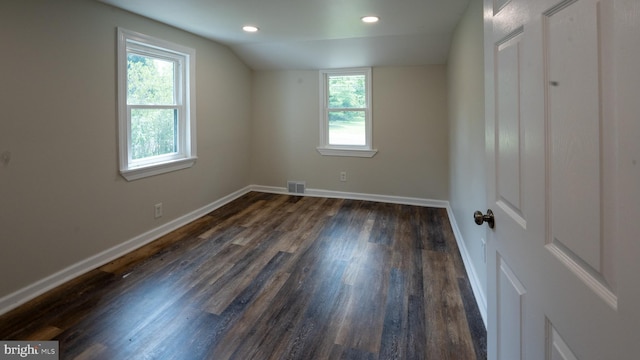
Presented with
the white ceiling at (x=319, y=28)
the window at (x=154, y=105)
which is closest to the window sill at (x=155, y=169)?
the window at (x=154, y=105)

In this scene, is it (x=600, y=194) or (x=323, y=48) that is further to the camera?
(x=323, y=48)

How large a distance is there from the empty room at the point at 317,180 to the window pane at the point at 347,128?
30mm

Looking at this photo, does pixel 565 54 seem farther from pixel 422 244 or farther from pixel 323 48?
pixel 323 48

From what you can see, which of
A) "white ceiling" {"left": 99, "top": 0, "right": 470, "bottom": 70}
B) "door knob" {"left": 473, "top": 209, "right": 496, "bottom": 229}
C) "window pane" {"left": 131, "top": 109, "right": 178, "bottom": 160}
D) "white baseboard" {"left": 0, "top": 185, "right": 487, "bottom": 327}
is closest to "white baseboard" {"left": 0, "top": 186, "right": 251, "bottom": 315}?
"white baseboard" {"left": 0, "top": 185, "right": 487, "bottom": 327}

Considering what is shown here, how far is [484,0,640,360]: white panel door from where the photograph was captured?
506 mm

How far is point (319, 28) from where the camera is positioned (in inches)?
140

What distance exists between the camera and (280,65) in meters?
5.07

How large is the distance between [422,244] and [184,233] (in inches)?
98.1

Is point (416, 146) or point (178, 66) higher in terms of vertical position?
point (178, 66)

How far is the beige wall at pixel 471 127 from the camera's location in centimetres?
221

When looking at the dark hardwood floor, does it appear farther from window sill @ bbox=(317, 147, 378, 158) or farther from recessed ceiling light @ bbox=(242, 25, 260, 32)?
recessed ceiling light @ bbox=(242, 25, 260, 32)

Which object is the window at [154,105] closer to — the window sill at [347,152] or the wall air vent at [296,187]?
the wall air vent at [296,187]

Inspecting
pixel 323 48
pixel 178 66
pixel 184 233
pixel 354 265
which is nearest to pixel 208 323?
pixel 354 265

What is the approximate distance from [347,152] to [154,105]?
2705mm
